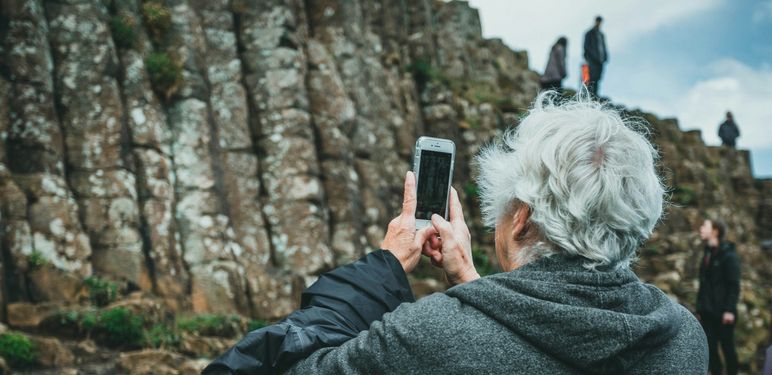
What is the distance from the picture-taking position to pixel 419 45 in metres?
22.6

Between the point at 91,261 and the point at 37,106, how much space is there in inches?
90.9

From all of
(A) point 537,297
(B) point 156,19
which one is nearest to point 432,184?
(A) point 537,297

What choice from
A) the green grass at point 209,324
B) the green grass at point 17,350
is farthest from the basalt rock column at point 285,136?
the green grass at point 17,350

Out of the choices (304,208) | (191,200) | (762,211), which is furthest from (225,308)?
(762,211)

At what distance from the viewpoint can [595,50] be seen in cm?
2036

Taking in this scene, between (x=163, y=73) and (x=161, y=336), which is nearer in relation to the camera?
(x=161, y=336)

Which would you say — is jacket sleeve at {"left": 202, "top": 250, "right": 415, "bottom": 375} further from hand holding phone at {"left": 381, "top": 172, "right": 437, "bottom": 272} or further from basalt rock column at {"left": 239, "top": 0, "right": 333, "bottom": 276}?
basalt rock column at {"left": 239, "top": 0, "right": 333, "bottom": 276}

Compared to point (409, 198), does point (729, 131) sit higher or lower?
higher

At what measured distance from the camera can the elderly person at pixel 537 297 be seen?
1924 mm

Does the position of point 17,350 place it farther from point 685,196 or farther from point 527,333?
point 685,196

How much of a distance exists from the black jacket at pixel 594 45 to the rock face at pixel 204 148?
422 centimetres

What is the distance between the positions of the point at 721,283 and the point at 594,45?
1159 centimetres

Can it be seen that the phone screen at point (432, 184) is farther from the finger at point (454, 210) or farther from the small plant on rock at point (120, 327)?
the small plant on rock at point (120, 327)

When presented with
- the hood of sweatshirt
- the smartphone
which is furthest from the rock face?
the hood of sweatshirt
